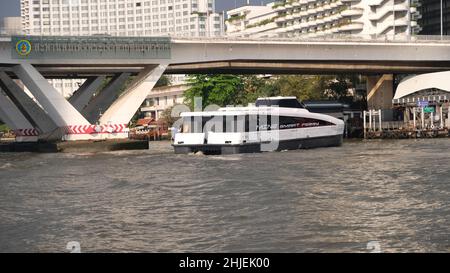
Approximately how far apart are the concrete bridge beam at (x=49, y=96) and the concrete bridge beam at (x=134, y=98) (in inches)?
119

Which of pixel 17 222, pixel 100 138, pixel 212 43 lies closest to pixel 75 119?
pixel 100 138

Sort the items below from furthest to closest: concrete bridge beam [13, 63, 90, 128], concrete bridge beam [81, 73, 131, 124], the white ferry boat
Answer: concrete bridge beam [81, 73, 131, 124] → concrete bridge beam [13, 63, 90, 128] → the white ferry boat

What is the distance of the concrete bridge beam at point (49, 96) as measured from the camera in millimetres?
58094

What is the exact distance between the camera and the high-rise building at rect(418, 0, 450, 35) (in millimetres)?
119562

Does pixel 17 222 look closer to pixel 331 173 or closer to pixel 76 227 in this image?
pixel 76 227

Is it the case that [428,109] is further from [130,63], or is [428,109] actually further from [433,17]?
[433,17]

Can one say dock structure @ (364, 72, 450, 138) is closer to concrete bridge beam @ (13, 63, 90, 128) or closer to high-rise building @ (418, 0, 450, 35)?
concrete bridge beam @ (13, 63, 90, 128)

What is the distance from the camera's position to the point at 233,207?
844 inches

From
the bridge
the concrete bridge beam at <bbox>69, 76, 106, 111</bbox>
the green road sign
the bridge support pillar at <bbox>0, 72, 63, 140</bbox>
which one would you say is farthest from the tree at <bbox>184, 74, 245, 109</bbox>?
the bridge support pillar at <bbox>0, 72, 63, 140</bbox>

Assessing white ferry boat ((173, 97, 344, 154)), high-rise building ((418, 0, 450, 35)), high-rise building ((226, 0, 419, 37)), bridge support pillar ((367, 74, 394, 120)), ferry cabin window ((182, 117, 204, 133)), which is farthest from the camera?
high-rise building ((226, 0, 419, 37))

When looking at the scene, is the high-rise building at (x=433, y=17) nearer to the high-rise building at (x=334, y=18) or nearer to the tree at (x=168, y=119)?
the high-rise building at (x=334, y=18)

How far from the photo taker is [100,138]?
5969cm

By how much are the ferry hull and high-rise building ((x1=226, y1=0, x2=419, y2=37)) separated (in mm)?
42975

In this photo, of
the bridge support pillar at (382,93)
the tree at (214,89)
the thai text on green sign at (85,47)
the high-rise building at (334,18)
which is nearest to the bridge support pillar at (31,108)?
the thai text on green sign at (85,47)
